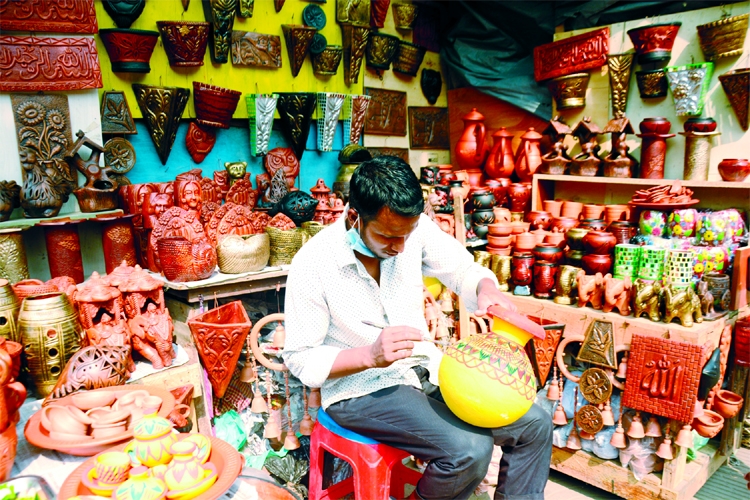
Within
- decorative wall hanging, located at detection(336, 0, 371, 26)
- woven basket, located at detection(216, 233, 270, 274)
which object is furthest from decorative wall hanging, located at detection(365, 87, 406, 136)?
woven basket, located at detection(216, 233, 270, 274)

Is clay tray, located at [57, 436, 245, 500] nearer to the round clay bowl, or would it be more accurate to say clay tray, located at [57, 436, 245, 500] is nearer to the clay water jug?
the round clay bowl

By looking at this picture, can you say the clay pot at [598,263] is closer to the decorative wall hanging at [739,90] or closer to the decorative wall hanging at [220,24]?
the decorative wall hanging at [739,90]

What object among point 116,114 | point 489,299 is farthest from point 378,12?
point 489,299

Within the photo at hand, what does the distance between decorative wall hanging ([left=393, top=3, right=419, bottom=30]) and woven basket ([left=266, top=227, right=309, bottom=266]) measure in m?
2.60

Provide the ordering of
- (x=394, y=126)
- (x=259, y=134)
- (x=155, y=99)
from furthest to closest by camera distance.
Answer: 1. (x=394, y=126)
2. (x=259, y=134)
3. (x=155, y=99)

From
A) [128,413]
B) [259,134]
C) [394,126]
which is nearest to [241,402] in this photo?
[128,413]

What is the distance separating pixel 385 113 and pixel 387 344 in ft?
11.6

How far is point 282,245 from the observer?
3164 millimetres

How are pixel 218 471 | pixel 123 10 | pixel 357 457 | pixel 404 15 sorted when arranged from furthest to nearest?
pixel 404 15 < pixel 123 10 < pixel 357 457 < pixel 218 471

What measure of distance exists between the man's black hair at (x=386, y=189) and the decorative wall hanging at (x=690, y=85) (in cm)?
262

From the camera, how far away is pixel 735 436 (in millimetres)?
3227

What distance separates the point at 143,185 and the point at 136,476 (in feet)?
7.01

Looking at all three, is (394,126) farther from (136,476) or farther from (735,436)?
(136,476)

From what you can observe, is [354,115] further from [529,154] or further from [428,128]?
[529,154]
